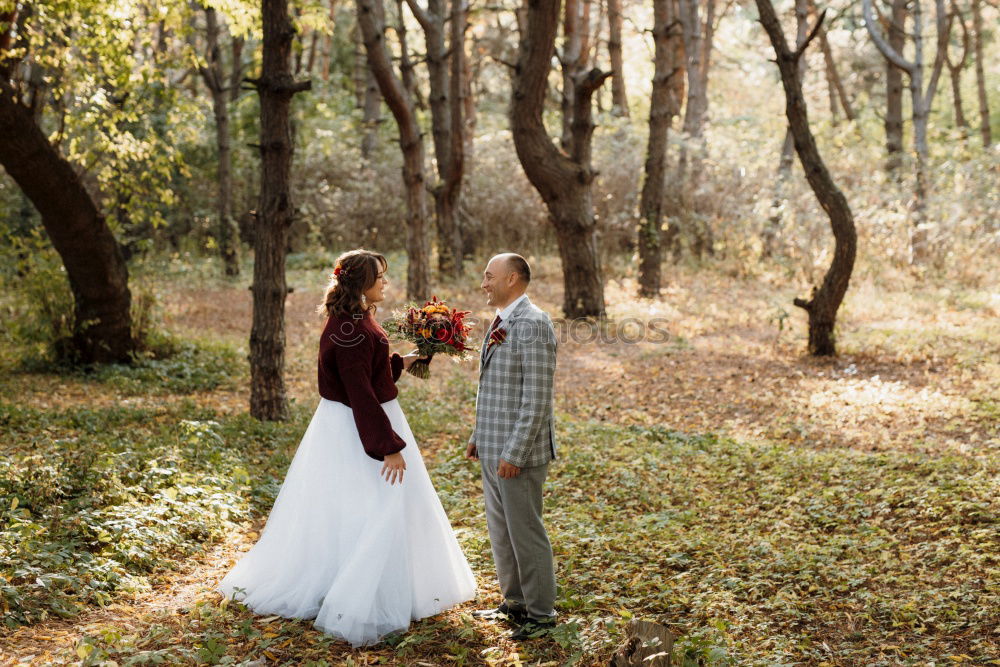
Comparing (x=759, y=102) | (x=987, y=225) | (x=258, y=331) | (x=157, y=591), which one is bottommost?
(x=157, y=591)

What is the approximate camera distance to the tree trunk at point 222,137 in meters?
19.8

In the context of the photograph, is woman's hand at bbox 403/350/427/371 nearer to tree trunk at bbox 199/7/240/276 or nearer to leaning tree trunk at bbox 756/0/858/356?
leaning tree trunk at bbox 756/0/858/356

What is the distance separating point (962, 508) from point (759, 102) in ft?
115

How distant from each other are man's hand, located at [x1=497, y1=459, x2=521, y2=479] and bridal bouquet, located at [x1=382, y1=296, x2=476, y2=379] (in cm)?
84

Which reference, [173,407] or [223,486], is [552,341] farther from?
[173,407]

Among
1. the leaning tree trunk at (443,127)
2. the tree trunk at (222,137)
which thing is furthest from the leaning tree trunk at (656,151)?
the tree trunk at (222,137)

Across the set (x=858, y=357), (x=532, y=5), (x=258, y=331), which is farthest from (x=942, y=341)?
(x=258, y=331)

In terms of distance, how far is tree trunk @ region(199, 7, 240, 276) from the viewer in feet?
Result: 65.1

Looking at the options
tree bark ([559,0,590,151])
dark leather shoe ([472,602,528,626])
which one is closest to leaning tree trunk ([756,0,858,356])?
tree bark ([559,0,590,151])

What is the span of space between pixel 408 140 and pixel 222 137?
6091 millimetres

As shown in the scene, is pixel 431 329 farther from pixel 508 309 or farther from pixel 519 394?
pixel 519 394

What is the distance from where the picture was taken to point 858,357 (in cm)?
1184

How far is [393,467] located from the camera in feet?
15.9

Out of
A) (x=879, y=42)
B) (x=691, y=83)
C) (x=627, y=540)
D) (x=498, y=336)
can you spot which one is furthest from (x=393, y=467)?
(x=691, y=83)
